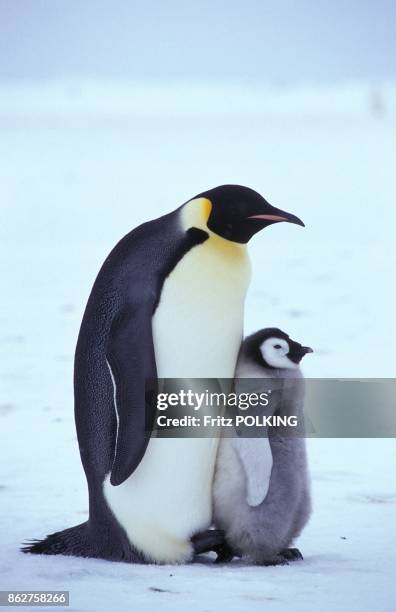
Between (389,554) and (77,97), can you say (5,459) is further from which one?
(77,97)

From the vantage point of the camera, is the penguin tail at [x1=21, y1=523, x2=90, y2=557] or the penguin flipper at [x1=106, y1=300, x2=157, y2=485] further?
the penguin tail at [x1=21, y1=523, x2=90, y2=557]

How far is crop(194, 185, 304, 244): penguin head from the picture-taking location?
234cm

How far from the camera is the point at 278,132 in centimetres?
1320

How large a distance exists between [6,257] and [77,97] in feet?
34.9

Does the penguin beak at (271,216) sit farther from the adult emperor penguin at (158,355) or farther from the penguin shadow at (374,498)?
the penguin shadow at (374,498)

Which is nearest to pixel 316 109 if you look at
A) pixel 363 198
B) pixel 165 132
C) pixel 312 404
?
pixel 165 132

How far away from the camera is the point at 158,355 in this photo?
2.29 metres

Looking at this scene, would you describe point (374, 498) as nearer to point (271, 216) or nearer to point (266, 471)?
point (266, 471)

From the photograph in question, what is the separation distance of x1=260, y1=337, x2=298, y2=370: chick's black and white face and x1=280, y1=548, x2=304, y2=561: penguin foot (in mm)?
341

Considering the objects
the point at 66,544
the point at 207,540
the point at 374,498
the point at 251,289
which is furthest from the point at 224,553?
the point at 251,289
